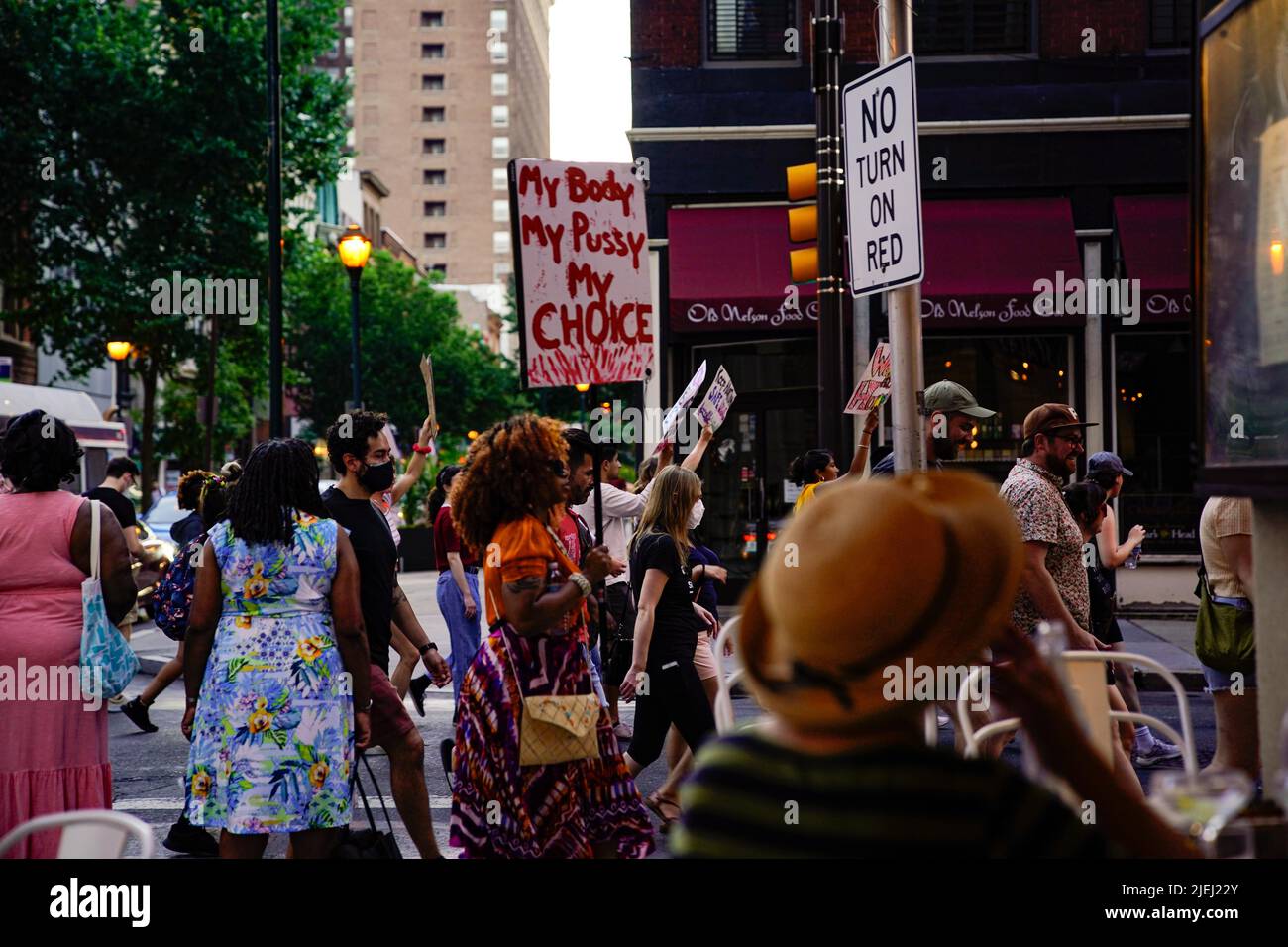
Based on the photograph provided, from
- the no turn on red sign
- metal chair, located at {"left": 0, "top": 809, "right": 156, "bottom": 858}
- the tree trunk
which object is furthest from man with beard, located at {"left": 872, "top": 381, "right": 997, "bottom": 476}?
the tree trunk

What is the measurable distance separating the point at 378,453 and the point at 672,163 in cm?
1235

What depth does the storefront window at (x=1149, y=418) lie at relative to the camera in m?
17.6

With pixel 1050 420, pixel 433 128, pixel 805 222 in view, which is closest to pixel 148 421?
pixel 805 222

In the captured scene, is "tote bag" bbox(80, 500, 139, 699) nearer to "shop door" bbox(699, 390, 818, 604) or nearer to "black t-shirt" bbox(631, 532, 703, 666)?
"black t-shirt" bbox(631, 532, 703, 666)

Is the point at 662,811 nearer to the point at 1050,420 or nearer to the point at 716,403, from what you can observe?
the point at 1050,420

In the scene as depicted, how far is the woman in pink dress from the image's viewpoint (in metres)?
5.12

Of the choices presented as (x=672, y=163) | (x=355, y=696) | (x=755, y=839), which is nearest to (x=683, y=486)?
(x=355, y=696)

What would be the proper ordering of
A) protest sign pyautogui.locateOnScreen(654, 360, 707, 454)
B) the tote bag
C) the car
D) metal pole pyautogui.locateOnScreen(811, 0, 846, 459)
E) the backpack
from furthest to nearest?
1. the car
2. metal pole pyautogui.locateOnScreen(811, 0, 846, 459)
3. protest sign pyautogui.locateOnScreen(654, 360, 707, 454)
4. the backpack
5. the tote bag

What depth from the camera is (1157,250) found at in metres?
17.2

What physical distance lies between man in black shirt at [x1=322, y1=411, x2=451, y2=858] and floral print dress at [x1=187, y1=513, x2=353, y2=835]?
3.10 feet

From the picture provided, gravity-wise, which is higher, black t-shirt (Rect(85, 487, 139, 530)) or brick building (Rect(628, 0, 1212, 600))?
brick building (Rect(628, 0, 1212, 600))

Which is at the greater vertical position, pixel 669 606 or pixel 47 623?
pixel 47 623

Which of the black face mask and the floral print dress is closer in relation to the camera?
the floral print dress

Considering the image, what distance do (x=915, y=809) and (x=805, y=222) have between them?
8.18 metres
